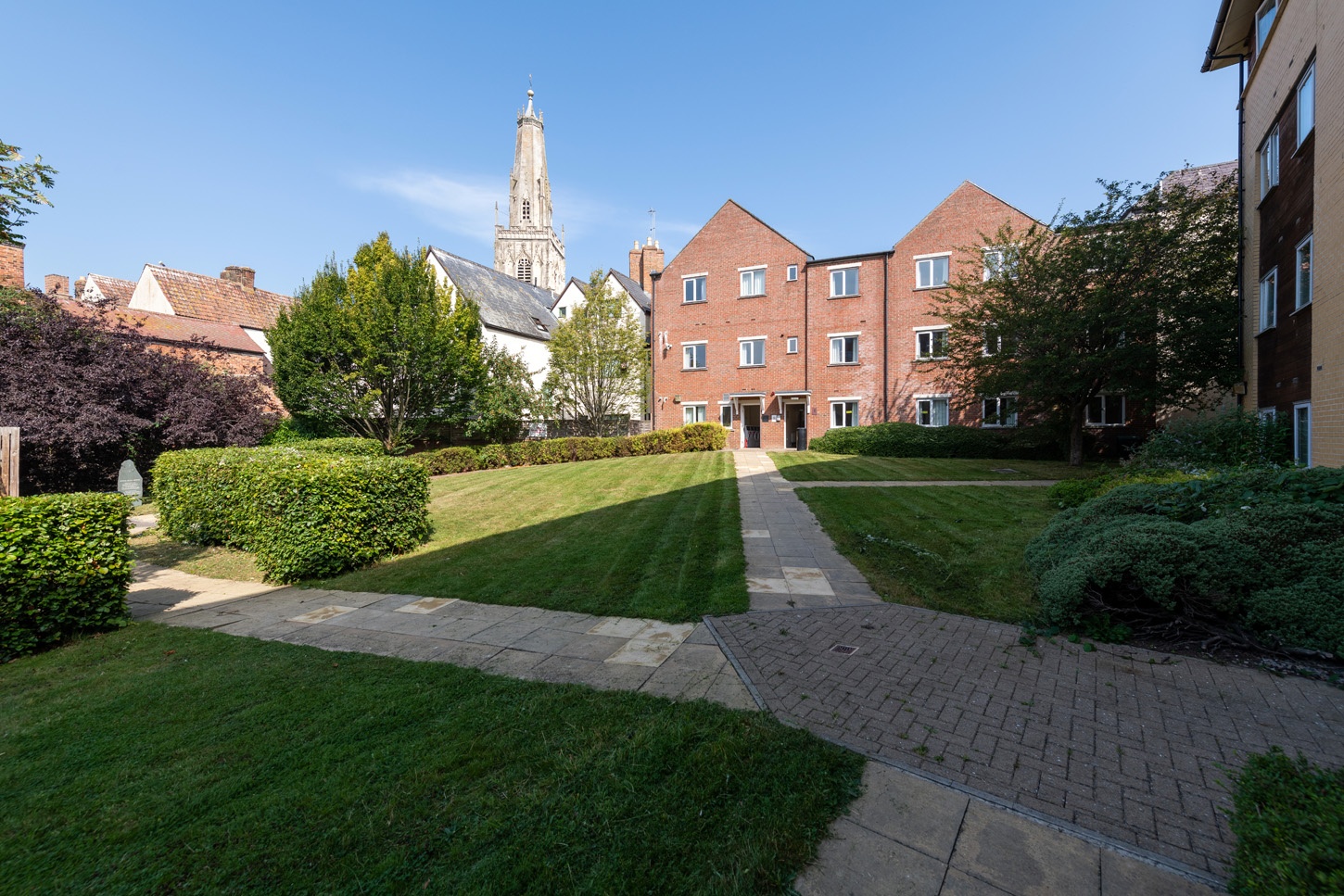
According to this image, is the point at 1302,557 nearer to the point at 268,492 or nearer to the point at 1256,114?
the point at 268,492

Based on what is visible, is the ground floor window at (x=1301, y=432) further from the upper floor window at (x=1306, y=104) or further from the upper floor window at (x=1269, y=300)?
the upper floor window at (x=1306, y=104)

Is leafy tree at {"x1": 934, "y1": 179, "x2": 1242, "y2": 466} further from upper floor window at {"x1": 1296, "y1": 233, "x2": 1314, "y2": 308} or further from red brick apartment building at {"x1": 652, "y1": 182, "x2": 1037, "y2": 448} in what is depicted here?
upper floor window at {"x1": 1296, "y1": 233, "x2": 1314, "y2": 308}

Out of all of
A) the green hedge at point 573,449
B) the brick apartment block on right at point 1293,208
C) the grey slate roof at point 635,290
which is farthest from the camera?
the grey slate roof at point 635,290

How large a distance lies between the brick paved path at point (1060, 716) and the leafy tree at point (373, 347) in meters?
17.5

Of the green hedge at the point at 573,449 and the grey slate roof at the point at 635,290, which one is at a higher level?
the grey slate roof at the point at 635,290

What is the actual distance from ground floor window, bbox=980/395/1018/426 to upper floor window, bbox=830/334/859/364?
562 cm

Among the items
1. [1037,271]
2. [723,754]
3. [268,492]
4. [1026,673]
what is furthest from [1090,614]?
[1037,271]

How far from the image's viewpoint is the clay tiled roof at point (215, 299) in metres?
23.4

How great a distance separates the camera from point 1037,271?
1703 centimetres

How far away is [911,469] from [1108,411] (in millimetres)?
10565

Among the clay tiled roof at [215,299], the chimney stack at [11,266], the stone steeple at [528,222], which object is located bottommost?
the chimney stack at [11,266]

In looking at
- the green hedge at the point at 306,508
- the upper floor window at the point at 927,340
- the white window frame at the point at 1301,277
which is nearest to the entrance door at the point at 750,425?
the upper floor window at the point at 927,340

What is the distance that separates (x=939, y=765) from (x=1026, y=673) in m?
1.58

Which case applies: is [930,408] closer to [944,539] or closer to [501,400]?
[944,539]
